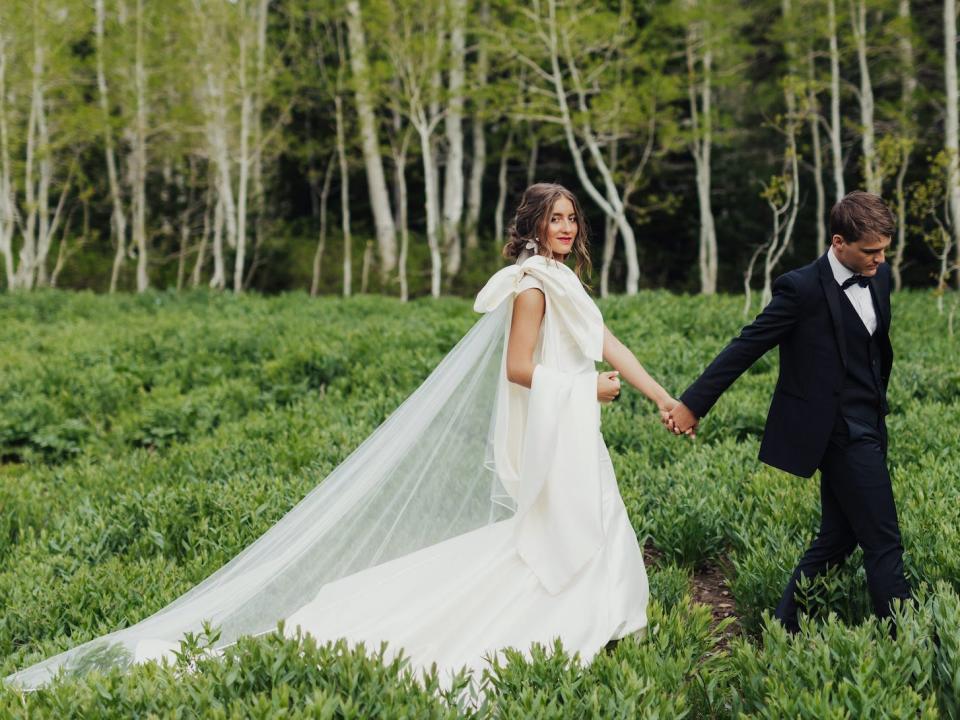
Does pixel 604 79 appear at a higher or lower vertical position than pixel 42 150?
higher

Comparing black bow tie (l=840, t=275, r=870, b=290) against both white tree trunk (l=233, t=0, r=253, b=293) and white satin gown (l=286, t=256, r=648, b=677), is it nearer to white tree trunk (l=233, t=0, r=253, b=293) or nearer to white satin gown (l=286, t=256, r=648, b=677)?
white satin gown (l=286, t=256, r=648, b=677)

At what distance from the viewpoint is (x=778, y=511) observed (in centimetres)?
467

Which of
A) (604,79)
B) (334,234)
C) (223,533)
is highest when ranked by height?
(604,79)

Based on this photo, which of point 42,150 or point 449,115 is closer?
point 42,150

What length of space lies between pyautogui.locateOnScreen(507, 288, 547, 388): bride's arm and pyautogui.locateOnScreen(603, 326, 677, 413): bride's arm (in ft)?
1.24

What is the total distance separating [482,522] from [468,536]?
A: 12 centimetres

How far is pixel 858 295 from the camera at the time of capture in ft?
11.7

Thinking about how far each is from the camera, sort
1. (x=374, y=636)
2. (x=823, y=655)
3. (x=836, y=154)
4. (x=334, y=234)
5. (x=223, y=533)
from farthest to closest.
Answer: (x=334, y=234), (x=836, y=154), (x=223, y=533), (x=374, y=636), (x=823, y=655)

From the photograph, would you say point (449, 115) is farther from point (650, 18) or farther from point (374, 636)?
point (374, 636)

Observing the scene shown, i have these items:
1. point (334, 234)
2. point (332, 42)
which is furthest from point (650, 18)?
point (334, 234)

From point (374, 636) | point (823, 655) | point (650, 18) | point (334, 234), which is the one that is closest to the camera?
point (823, 655)

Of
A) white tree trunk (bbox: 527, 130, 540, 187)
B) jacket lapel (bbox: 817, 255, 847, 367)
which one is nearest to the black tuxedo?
jacket lapel (bbox: 817, 255, 847, 367)

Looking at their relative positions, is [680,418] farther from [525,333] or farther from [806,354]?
[525,333]

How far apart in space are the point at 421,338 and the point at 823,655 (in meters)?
8.18
